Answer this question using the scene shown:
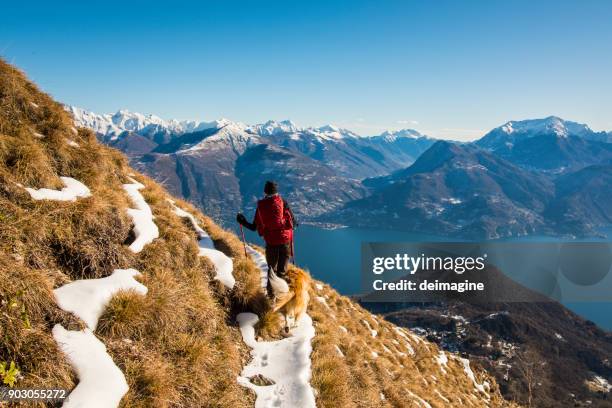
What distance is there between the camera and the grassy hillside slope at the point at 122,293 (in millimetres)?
5523

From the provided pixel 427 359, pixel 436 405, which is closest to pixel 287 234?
pixel 436 405

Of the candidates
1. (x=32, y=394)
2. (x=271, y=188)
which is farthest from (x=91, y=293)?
(x=271, y=188)

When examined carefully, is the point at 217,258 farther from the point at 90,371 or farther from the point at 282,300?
the point at 90,371

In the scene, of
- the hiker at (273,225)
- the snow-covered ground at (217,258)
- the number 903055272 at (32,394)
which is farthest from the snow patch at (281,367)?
the number 903055272 at (32,394)

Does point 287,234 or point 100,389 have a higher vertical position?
point 287,234

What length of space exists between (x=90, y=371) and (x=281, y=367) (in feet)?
14.0

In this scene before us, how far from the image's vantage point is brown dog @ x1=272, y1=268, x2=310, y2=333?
33.3 feet

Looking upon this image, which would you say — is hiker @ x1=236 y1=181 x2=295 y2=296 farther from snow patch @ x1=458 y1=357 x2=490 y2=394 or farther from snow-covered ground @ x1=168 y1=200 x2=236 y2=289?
snow patch @ x1=458 y1=357 x2=490 y2=394

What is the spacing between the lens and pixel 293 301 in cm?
1045

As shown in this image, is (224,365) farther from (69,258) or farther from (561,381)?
(561,381)

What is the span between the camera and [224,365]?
7363mm

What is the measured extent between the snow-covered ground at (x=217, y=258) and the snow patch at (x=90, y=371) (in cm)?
418

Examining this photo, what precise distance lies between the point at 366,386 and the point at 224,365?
3966mm

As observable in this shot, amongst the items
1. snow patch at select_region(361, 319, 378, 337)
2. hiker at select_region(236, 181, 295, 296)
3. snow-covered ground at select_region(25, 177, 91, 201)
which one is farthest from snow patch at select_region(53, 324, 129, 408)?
snow patch at select_region(361, 319, 378, 337)
